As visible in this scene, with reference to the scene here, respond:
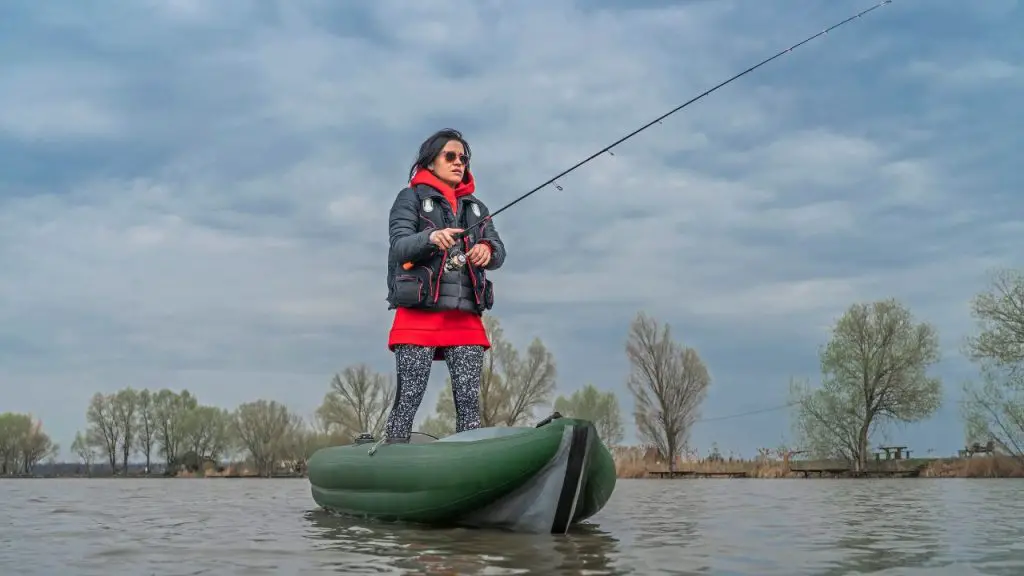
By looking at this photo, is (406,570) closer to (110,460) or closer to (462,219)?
(462,219)

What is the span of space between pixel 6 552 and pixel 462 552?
8.12ft

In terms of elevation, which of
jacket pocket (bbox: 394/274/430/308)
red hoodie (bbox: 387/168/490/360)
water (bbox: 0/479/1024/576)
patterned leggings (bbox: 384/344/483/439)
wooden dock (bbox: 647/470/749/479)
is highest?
jacket pocket (bbox: 394/274/430/308)

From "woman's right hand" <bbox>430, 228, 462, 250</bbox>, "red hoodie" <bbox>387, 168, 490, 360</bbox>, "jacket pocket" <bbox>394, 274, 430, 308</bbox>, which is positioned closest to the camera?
"woman's right hand" <bbox>430, 228, 462, 250</bbox>

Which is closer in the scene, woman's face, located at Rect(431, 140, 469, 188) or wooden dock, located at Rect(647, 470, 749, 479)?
woman's face, located at Rect(431, 140, 469, 188)

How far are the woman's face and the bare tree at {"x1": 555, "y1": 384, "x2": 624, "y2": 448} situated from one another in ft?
152

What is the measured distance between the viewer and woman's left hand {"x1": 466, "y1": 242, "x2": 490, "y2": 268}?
5.88m

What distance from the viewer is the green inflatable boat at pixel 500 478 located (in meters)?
4.79

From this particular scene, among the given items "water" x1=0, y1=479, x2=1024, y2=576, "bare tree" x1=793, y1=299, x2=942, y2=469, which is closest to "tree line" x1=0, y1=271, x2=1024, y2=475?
"bare tree" x1=793, y1=299, x2=942, y2=469

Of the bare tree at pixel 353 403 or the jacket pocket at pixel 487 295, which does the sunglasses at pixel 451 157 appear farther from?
the bare tree at pixel 353 403

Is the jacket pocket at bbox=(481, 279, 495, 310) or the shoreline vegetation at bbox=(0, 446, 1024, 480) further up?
the jacket pocket at bbox=(481, 279, 495, 310)

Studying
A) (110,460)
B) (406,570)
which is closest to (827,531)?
(406,570)

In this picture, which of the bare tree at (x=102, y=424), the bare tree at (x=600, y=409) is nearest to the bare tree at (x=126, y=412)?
the bare tree at (x=102, y=424)

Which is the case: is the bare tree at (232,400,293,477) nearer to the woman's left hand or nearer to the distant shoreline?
the distant shoreline

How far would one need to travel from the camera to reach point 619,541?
4.65m
